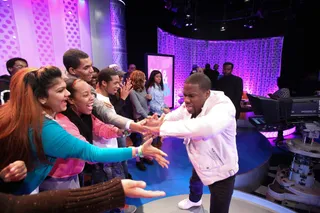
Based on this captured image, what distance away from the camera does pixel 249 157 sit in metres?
3.89

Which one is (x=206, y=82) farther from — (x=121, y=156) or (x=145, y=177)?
(x=145, y=177)

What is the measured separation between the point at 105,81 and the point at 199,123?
1.24 m

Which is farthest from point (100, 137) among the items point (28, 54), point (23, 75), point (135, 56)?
point (135, 56)

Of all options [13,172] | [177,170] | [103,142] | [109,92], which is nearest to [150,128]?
[103,142]

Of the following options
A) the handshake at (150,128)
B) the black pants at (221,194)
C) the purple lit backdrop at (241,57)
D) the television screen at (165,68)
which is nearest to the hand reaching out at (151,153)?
the handshake at (150,128)

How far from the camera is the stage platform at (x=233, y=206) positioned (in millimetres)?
2264

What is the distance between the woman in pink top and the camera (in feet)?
4.37

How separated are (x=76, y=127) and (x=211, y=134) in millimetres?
1010

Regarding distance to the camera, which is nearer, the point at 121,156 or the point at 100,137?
the point at 121,156

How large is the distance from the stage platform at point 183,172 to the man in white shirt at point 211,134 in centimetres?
140

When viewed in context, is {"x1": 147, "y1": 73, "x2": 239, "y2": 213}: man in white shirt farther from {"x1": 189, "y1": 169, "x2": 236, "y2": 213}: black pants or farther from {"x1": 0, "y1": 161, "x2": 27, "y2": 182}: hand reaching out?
{"x1": 0, "y1": 161, "x2": 27, "y2": 182}: hand reaching out

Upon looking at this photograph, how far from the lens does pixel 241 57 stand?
1041 centimetres

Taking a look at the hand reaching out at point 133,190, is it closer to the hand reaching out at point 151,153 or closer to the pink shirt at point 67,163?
the hand reaching out at point 151,153

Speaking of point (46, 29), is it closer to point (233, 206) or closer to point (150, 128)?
point (150, 128)
